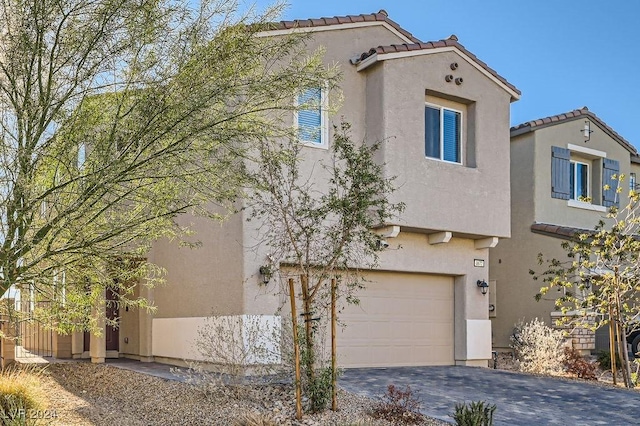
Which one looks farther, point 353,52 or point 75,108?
point 353,52

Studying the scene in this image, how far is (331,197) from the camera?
8.74m

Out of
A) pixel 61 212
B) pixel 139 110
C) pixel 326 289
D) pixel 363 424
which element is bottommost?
pixel 363 424

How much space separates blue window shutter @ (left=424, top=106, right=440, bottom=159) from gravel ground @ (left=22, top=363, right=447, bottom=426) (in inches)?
263

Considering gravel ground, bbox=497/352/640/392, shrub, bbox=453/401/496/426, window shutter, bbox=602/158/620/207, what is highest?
window shutter, bbox=602/158/620/207

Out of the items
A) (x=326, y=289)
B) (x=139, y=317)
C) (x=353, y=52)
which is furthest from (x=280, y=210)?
(x=139, y=317)

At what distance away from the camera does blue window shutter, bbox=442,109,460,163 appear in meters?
15.2

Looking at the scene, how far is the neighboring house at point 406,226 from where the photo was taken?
13.5m

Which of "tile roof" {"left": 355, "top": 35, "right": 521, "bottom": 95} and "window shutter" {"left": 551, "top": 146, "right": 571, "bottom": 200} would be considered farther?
"window shutter" {"left": 551, "top": 146, "right": 571, "bottom": 200}

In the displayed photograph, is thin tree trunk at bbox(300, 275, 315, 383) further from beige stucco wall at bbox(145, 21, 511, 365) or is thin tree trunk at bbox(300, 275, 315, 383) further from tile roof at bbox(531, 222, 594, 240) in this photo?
tile roof at bbox(531, 222, 594, 240)

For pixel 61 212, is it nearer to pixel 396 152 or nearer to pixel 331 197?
pixel 331 197

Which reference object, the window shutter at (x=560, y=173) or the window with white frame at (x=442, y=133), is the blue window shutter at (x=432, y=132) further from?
the window shutter at (x=560, y=173)

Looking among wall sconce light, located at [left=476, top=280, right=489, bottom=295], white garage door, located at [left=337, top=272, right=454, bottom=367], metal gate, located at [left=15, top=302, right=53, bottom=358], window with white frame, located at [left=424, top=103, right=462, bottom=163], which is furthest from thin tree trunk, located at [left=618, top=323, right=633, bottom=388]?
metal gate, located at [left=15, top=302, right=53, bottom=358]

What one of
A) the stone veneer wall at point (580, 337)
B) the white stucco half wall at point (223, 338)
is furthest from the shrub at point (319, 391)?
the stone veneer wall at point (580, 337)

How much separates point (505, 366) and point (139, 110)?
13.5 meters
